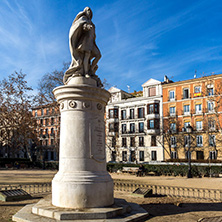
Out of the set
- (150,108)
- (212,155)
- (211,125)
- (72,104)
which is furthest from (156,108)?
(72,104)

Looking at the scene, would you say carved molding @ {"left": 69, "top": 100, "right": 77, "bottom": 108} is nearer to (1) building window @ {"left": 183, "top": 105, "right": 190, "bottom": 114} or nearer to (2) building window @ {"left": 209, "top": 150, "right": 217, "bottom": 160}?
(2) building window @ {"left": 209, "top": 150, "right": 217, "bottom": 160}

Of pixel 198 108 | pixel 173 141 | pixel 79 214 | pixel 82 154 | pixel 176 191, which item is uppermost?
pixel 198 108

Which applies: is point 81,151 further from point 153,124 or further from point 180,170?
point 153,124

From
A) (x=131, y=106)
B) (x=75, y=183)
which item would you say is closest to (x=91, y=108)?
(x=75, y=183)

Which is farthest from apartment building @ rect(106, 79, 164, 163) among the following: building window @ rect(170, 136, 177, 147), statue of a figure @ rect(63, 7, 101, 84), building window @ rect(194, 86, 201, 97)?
statue of a figure @ rect(63, 7, 101, 84)

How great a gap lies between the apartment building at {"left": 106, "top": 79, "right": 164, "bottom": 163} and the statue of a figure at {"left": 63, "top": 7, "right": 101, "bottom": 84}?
35.3m

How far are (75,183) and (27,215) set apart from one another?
4.32 feet

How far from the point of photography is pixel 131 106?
46.0 m

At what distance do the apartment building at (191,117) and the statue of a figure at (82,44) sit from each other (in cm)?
3255

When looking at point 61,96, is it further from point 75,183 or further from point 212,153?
point 212,153

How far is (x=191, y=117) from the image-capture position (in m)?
40.3

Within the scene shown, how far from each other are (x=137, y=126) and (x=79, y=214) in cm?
3967

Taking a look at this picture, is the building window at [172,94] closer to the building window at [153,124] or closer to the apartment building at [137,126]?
the apartment building at [137,126]

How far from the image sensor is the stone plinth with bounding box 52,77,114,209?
6184 mm
